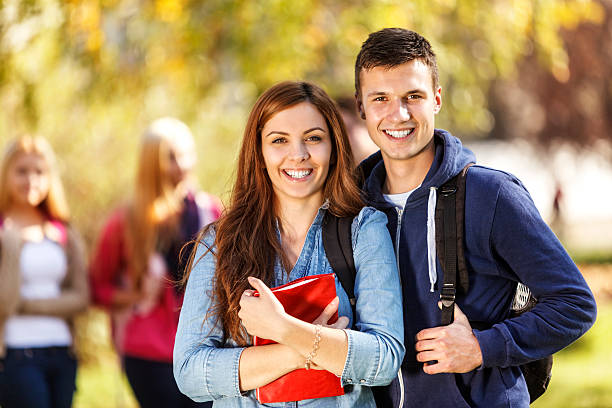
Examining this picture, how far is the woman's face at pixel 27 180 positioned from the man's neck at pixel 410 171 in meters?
2.91

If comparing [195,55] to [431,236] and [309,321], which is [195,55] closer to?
[431,236]

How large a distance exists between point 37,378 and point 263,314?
8.53ft

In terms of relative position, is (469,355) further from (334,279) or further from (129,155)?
(129,155)

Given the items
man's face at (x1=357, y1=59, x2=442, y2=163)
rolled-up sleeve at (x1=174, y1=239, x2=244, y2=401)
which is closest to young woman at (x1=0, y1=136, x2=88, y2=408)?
rolled-up sleeve at (x1=174, y1=239, x2=244, y2=401)

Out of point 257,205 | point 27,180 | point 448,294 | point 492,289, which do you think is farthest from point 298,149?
point 27,180

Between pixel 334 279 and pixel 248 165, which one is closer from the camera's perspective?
pixel 334 279

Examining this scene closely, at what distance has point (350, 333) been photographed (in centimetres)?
240

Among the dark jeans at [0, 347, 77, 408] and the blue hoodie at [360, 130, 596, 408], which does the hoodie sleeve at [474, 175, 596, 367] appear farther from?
the dark jeans at [0, 347, 77, 408]

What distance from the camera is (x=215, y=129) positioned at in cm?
1061

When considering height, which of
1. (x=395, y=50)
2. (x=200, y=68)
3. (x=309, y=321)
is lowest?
(x=309, y=321)

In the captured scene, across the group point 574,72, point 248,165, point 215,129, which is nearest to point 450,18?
point 215,129

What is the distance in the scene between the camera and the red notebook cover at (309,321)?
2.45 metres

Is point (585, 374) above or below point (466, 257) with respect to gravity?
below

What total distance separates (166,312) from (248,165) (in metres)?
2.20
